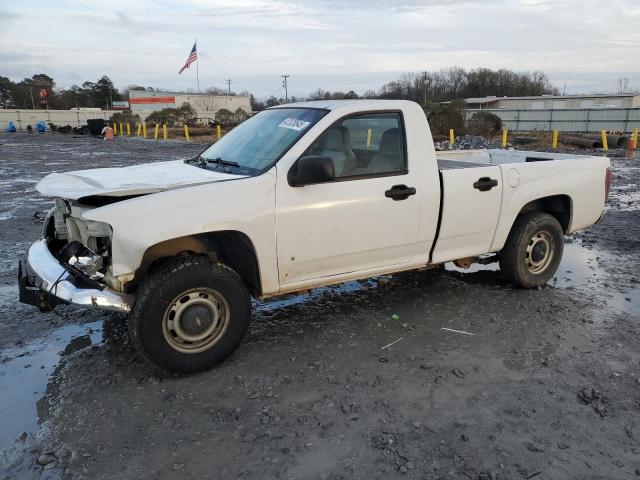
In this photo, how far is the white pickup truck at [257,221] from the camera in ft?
12.0

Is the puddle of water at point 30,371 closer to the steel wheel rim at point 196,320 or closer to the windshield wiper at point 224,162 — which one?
the steel wheel rim at point 196,320

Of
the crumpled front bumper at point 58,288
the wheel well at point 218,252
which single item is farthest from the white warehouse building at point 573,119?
the crumpled front bumper at point 58,288

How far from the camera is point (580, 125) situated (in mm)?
37219

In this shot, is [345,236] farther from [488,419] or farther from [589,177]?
[589,177]

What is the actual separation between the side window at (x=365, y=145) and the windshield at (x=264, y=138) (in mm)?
203

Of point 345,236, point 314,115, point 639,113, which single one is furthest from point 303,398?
point 639,113

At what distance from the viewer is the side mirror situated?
391 cm

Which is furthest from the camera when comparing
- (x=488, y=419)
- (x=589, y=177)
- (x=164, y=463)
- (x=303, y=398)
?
(x=589, y=177)

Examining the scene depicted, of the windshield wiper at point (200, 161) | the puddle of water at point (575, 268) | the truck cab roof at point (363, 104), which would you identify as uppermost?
the truck cab roof at point (363, 104)

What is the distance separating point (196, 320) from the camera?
3840mm

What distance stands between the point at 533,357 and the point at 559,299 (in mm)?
1510

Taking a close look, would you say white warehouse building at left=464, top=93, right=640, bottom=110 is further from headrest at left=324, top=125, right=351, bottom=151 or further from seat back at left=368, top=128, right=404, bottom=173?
headrest at left=324, top=125, right=351, bottom=151

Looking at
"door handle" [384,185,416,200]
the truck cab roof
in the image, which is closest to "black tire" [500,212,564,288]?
"door handle" [384,185,416,200]

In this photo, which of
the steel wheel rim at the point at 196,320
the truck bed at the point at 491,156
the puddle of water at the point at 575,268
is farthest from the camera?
the truck bed at the point at 491,156
